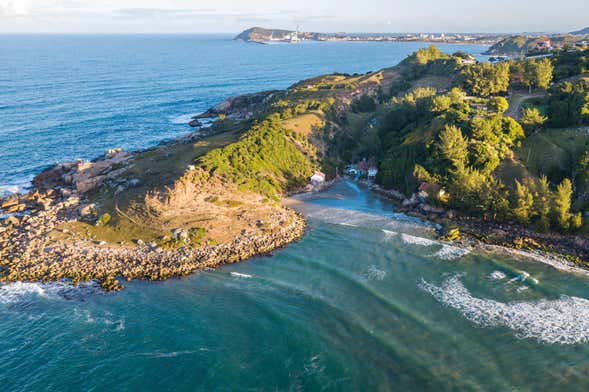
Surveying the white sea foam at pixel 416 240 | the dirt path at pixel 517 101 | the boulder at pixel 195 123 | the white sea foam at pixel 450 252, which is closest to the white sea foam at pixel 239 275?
the white sea foam at pixel 416 240

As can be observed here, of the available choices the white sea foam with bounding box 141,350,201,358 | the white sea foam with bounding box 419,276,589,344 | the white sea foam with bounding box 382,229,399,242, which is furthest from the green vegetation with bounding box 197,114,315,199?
the white sea foam with bounding box 419,276,589,344

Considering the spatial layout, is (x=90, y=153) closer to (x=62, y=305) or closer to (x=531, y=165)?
(x=62, y=305)

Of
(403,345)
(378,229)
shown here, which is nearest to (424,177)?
Answer: (378,229)

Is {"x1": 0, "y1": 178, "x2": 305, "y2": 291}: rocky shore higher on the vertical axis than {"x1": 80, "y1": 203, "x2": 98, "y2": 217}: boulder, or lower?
lower

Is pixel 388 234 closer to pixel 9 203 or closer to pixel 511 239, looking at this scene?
pixel 511 239

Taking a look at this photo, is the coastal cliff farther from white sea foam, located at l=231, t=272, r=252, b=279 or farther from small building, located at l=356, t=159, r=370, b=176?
white sea foam, located at l=231, t=272, r=252, b=279

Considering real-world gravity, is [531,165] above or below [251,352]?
above
